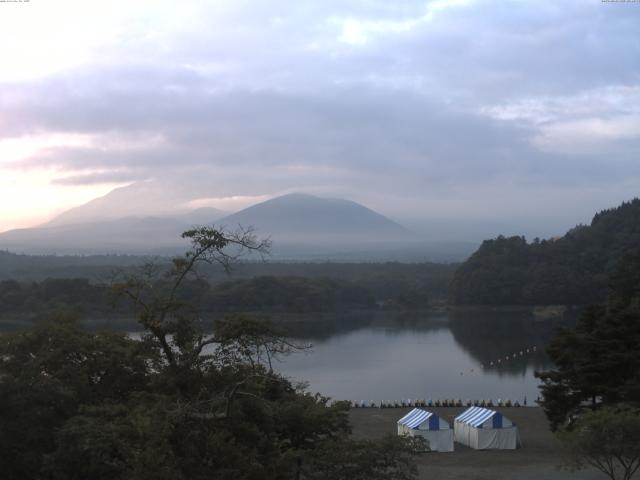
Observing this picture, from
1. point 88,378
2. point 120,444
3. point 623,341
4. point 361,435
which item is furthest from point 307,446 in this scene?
point 623,341

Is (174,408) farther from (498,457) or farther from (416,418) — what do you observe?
(416,418)

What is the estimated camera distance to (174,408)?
5621 millimetres

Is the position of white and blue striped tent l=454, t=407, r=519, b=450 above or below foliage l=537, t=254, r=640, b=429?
below

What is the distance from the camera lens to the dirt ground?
11383mm

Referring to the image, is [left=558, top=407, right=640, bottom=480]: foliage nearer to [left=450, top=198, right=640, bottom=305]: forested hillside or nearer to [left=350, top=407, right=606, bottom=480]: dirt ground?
[left=350, top=407, right=606, bottom=480]: dirt ground

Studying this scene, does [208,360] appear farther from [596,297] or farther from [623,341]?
[596,297]

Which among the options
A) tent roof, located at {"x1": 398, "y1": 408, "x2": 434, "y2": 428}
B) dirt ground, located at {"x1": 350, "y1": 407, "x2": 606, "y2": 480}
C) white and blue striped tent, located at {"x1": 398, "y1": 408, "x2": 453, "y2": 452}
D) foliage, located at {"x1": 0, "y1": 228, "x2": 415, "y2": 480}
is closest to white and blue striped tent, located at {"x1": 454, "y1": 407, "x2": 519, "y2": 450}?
dirt ground, located at {"x1": 350, "y1": 407, "x2": 606, "y2": 480}

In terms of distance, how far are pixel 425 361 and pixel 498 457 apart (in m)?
16.5

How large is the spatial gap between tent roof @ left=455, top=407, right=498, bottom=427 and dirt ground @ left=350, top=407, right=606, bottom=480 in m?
0.45

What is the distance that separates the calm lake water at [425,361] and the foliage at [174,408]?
752 centimetres

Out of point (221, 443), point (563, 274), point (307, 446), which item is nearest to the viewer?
point (221, 443)

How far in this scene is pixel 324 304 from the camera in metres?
47.2

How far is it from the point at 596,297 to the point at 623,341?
38453mm

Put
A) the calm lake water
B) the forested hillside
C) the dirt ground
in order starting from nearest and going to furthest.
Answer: the dirt ground < the calm lake water < the forested hillside
